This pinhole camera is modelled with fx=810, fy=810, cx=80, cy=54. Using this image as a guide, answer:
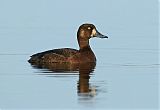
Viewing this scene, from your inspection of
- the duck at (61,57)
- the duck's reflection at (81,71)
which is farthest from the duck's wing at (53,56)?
the duck's reflection at (81,71)

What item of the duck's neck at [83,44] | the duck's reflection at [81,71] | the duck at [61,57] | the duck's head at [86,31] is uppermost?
the duck's head at [86,31]

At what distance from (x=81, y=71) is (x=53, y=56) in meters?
1.70

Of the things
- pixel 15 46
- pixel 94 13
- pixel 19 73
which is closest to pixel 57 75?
pixel 19 73

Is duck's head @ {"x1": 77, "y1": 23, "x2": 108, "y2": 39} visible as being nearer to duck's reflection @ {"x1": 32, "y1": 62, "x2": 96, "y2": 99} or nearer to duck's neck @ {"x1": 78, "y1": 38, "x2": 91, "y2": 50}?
duck's neck @ {"x1": 78, "y1": 38, "x2": 91, "y2": 50}

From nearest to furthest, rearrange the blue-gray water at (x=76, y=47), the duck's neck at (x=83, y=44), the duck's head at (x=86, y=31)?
1. the blue-gray water at (x=76, y=47)
2. the duck's neck at (x=83, y=44)
3. the duck's head at (x=86, y=31)

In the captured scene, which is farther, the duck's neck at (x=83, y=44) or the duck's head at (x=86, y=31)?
the duck's head at (x=86, y=31)

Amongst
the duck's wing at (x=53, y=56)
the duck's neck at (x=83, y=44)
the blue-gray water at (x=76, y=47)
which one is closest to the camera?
the blue-gray water at (x=76, y=47)

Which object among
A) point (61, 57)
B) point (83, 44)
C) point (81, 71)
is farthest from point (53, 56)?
point (81, 71)

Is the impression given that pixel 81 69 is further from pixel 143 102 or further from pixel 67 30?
pixel 67 30

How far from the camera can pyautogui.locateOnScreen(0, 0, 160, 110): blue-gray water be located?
40.4 feet

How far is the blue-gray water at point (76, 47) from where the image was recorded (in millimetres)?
12328

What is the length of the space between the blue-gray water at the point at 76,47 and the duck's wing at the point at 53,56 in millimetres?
308

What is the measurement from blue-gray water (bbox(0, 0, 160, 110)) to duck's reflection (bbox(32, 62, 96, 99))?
0.26 ft

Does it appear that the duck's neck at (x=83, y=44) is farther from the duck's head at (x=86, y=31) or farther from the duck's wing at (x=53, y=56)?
the duck's wing at (x=53, y=56)
